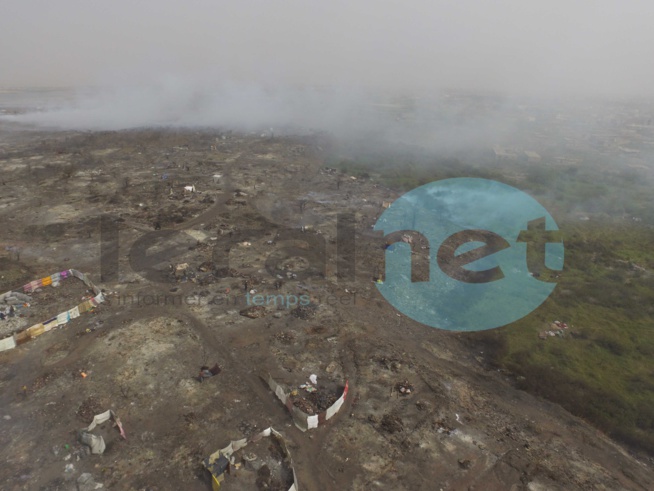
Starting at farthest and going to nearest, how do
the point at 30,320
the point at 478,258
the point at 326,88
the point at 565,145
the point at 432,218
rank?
the point at 326,88, the point at 565,145, the point at 432,218, the point at 478,258, the point at 30,320

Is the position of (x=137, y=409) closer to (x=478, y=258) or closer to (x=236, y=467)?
(x=236, y=467)

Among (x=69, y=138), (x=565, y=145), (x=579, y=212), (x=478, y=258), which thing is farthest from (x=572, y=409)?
(x=565, y=145)

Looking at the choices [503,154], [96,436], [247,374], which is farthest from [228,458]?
[503,154]

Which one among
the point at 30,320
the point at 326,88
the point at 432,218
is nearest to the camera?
the point at 30,320

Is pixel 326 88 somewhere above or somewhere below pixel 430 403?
above

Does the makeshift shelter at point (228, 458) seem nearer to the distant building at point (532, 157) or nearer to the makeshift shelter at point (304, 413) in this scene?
the makeshift shelter at point (304, 413)

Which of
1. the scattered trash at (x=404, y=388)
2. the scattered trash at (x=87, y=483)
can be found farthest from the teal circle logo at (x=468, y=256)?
the scattered trash at (x=87, y=483)

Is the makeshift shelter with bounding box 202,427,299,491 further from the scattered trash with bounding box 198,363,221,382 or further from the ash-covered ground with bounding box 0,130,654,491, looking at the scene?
the scattered trash with bounding box 198,363,221,382
